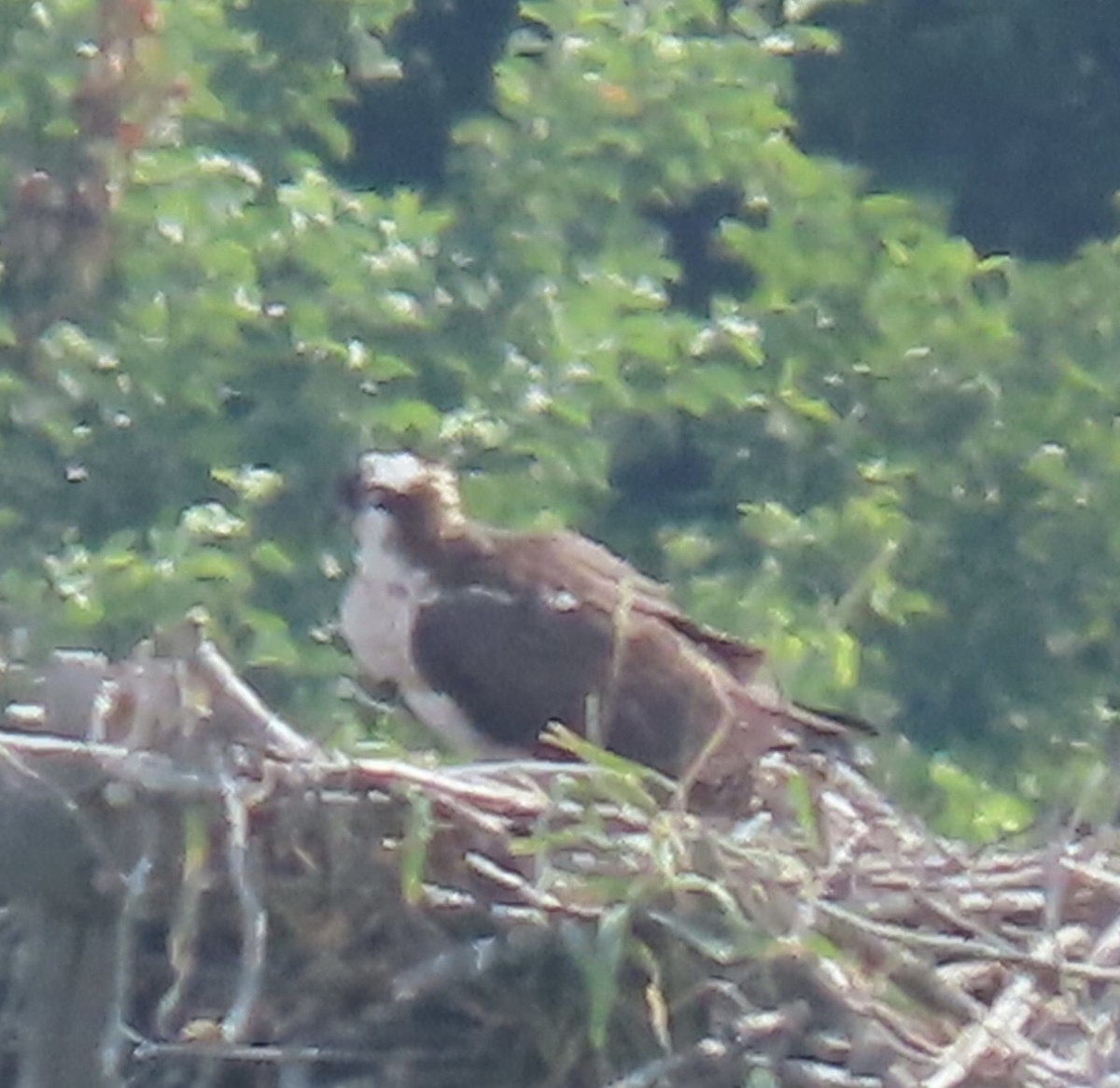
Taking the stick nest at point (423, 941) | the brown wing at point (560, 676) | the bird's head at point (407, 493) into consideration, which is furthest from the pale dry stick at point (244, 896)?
the bird's head at point (407, 493)

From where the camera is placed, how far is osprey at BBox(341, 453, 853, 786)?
447cm

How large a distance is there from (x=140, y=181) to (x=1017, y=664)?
2280 millimetres

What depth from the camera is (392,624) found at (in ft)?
16.0

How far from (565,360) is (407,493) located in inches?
79.4

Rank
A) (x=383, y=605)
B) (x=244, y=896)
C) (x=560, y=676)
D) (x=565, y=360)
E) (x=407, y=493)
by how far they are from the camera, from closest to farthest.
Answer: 1. (x=244, y=896)
2. (x=560, y=676)
3. (x=383, y=605)
4. (x=407, y=493)
5. (x=565, y=360)

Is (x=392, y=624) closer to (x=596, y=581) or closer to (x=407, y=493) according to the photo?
(x=596, y=581)

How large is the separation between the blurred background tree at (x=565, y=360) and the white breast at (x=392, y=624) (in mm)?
1272

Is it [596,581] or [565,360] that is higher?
[596,581]

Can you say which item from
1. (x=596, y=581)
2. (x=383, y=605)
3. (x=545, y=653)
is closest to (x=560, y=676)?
(x=545, y=653)

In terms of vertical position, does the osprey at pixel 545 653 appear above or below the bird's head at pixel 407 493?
above

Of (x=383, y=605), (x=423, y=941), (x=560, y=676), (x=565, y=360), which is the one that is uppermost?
(x=423, y=941)

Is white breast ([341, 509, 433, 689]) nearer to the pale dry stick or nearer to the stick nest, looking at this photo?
the stick nest

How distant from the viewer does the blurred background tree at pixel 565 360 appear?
7141mm

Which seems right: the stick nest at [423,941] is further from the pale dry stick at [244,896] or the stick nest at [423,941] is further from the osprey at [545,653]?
the osprey at [545,653]
